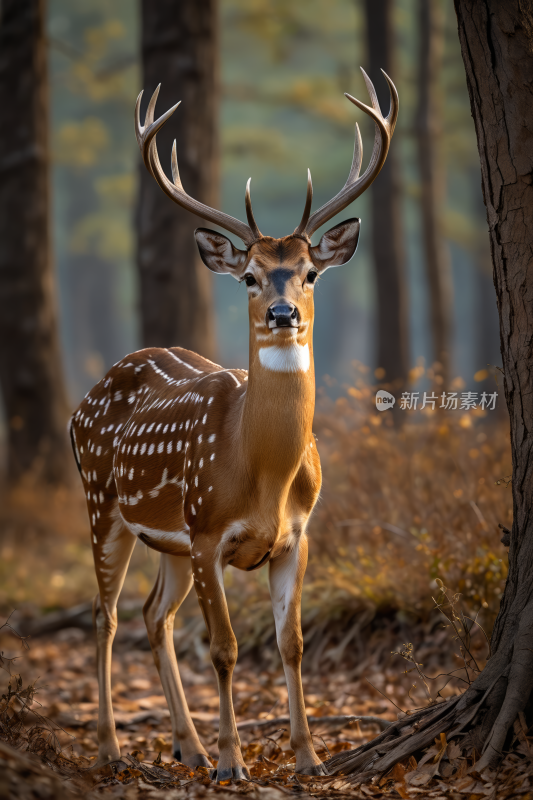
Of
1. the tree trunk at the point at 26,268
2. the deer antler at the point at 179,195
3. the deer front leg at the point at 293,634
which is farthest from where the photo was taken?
the tree trunk at the point at 26,268

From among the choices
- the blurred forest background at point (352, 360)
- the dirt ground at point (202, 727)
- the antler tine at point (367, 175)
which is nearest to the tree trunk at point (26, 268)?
the blurred forest background at point (352, 360)

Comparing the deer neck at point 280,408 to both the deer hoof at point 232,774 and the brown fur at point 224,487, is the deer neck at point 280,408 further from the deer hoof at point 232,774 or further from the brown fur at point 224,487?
the deer hoof at point 232,774

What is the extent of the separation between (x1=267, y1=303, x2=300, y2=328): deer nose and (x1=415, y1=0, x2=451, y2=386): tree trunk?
11.0 m

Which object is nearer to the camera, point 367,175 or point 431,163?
point 367,175

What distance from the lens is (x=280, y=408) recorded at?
3.76 metres

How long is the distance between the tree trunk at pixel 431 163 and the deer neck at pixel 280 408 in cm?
1085

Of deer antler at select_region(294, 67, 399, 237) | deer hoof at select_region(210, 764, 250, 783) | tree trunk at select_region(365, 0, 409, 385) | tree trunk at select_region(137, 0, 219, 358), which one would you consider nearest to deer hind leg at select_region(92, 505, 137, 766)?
deer hoof at select_region(210, 764, 250, 783)

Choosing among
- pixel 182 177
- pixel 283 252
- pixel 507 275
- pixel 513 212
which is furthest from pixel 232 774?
pixel 182 177

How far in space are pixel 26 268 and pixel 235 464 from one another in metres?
8.24

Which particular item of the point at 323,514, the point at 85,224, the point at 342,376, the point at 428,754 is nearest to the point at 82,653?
the point at 323,514

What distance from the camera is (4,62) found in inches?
444

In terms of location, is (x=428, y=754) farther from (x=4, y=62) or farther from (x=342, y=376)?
(x=342, y=376)

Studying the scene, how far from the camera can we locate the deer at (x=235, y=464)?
3.77 meters

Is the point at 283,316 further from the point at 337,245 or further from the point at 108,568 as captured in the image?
the point at 108,568
